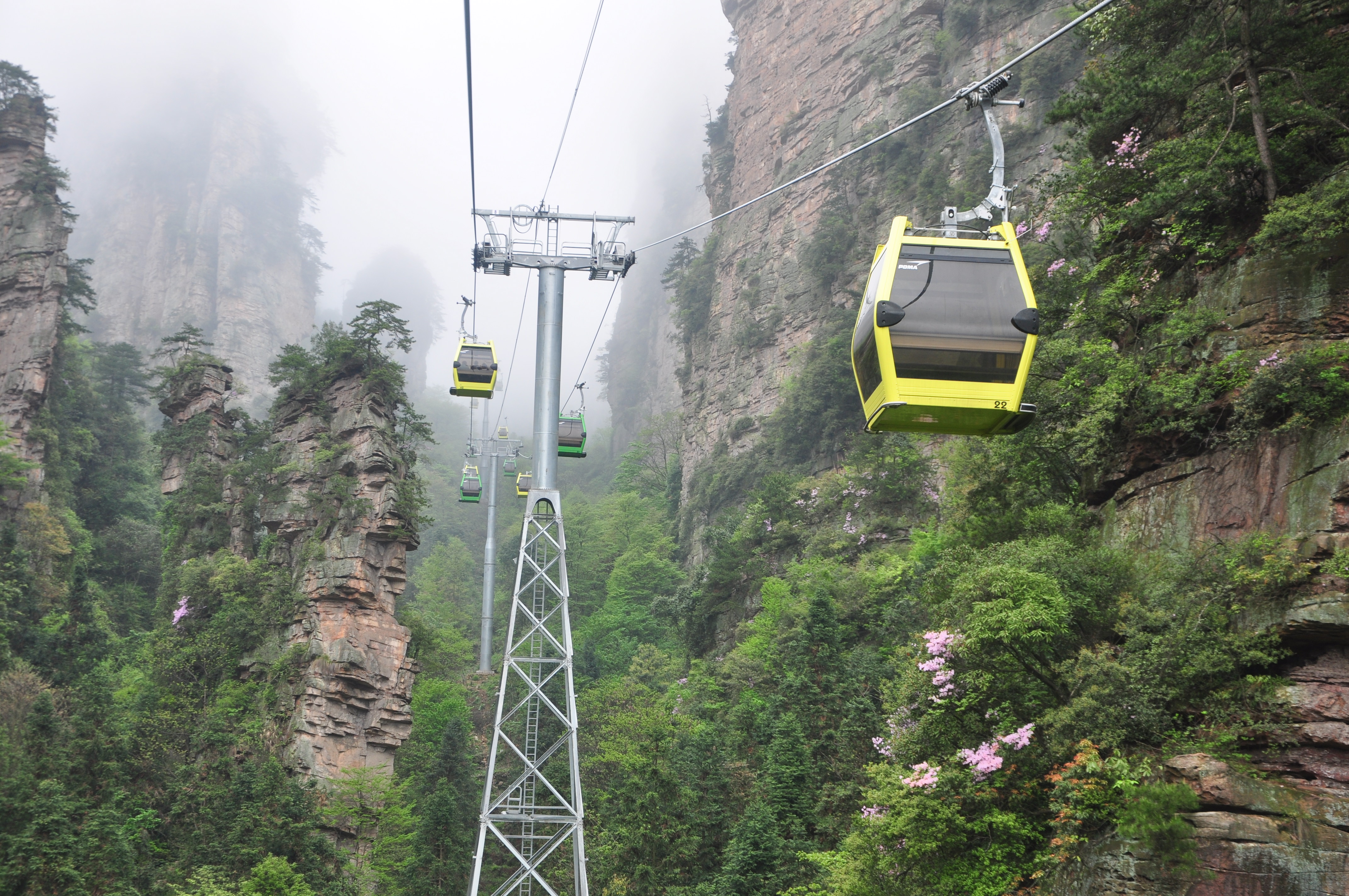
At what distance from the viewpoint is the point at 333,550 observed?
2880 centimetres

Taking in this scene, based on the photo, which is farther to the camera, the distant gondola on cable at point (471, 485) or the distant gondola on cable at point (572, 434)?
the distant gondola on cable at point (471, 485)

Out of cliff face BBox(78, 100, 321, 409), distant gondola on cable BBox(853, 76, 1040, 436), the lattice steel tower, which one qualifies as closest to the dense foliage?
the lattice steel tower

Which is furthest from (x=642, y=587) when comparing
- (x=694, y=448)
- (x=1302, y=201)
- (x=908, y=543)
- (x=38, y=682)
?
(x=1302, y=201)

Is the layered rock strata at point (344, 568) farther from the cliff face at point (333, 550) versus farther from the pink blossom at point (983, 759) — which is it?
the pink blossom at point (983, 759)

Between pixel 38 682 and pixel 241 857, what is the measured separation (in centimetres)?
894

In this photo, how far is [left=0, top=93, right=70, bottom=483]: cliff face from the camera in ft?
113

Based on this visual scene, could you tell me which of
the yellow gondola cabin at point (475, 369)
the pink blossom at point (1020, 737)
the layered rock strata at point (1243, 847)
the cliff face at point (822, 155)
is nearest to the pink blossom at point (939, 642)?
the pink blossom at point (1020, 737)

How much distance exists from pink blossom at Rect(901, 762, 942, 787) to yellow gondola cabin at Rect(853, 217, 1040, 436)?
20.7 ft

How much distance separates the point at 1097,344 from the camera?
44.8 ft

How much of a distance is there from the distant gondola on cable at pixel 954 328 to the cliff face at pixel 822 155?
2832 cm

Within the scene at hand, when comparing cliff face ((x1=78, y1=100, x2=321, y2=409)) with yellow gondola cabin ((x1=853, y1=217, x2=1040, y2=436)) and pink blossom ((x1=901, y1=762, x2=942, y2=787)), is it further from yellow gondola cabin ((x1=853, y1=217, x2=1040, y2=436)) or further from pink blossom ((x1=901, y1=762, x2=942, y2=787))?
yellow gondola cabin ((x1=853, y1=217, x2=1040, y2=436))

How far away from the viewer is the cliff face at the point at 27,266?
3444 cm

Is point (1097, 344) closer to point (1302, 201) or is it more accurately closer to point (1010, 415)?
point (1302, 201)

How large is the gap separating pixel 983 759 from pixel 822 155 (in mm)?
39034
